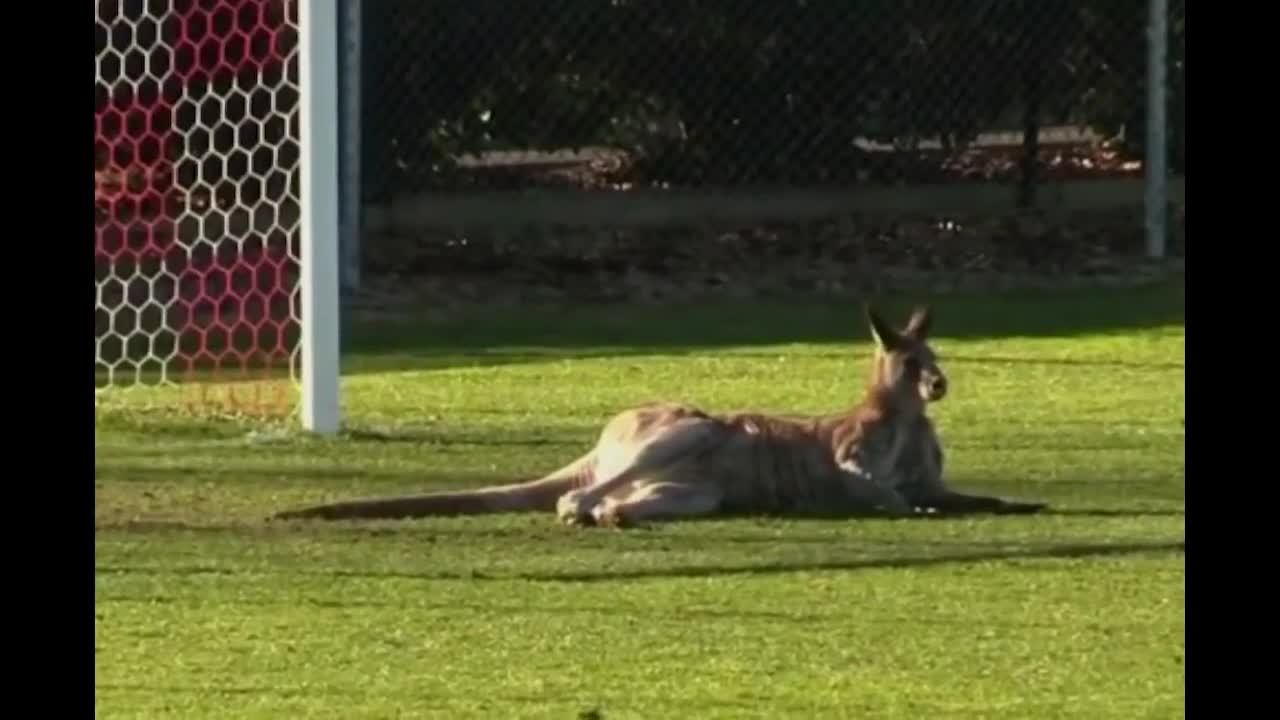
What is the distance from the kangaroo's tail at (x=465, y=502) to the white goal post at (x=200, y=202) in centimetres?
251

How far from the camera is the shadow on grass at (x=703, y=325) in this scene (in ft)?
44.3

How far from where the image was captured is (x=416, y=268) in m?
16.4

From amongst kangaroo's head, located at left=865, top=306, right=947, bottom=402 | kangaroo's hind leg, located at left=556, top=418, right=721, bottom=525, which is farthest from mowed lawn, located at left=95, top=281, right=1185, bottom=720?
kangaroo's head, located at left=865, top=306, right=947, bottom=402

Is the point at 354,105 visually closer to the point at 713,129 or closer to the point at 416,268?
the point at 416,268

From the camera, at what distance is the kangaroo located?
890 centimetres

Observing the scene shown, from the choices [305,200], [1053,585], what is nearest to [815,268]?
[305,200]

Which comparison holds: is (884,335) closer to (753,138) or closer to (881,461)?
(881,461)

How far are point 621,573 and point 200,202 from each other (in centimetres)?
649

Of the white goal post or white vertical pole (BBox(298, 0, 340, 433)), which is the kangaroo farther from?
the white goal post

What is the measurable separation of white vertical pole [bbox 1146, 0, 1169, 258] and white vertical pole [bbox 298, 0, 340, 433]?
21.1 ft

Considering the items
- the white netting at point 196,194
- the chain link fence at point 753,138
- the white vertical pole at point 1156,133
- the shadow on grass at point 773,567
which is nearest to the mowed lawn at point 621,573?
the shadow on grass at point 773,567
